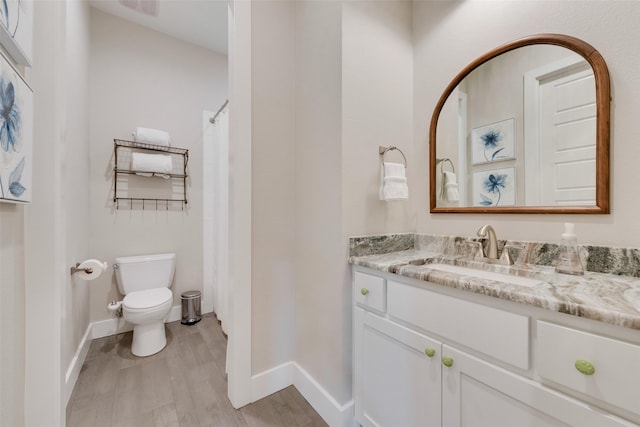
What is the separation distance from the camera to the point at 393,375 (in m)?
1.02

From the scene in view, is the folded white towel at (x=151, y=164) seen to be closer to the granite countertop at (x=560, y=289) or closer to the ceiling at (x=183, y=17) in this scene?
the ceiling at (x=183, y=17)

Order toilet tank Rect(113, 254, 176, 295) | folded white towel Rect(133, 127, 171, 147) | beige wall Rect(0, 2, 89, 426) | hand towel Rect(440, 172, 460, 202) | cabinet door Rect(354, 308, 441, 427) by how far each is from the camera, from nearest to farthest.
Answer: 1. beige wall Rect(0, 2, 89, 426)
2. cabinet door Rect(354, 308, 441, 427)
3. hand towel Rect(440, 172, 460, 202)
4. toilet tank Rect(113, 254, 176, 295)
5. folded white towel Rect(133, 127, 171, 147)

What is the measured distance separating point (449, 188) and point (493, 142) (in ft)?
1.00

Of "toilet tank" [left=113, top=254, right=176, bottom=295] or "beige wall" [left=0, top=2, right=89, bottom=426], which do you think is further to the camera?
"toilet tank" [left=113, top=254, right=176, bottom=295]

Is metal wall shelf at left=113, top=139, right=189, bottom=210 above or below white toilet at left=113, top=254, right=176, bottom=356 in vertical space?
above

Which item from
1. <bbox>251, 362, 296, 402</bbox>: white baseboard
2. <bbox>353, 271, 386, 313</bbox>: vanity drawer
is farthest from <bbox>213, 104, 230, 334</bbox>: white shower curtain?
<bbox>353, 271, 386, 313</bbox>: vanity drawer

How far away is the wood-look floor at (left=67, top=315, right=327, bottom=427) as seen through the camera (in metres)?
1.28

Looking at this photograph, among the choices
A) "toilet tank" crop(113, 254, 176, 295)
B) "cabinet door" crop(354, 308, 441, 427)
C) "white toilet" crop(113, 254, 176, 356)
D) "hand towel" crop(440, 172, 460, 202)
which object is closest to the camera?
"cabinet door" crop(354, 308, 441, 427)

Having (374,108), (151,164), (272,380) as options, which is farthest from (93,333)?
(374,108)

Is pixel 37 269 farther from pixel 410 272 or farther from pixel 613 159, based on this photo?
pixel 613 159

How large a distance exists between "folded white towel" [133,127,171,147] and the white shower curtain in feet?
1.43

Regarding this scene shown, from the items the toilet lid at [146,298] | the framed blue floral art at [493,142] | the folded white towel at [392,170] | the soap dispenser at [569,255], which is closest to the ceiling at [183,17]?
the folded white towel at [392,170]

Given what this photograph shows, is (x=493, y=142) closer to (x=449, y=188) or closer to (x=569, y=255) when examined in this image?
(x=449, y=188)

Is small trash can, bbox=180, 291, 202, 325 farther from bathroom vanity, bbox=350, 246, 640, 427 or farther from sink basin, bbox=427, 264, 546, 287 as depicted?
sink basin, bbox=427, 264, 546, 287
